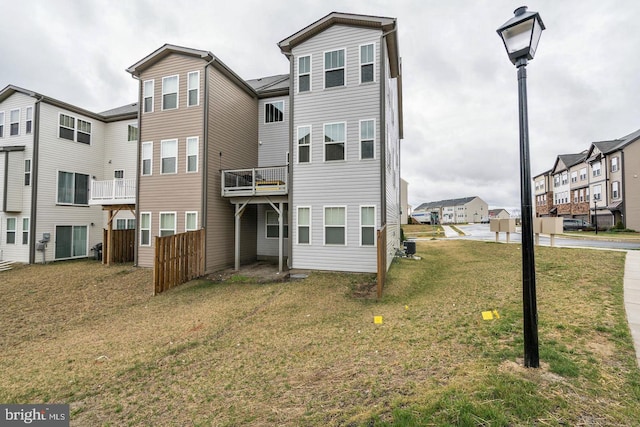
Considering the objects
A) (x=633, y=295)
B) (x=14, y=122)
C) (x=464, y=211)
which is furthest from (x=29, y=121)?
(x=464, y=211)

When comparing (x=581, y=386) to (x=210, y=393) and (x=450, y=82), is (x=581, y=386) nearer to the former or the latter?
(x=210, y=393)

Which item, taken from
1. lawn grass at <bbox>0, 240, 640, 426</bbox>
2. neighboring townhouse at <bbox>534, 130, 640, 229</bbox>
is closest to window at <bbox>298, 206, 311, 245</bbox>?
lawn grass at <bbox>0, 240, 640, 426</bbox>

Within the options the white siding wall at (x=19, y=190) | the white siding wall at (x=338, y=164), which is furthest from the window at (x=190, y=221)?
the white siding wall at (x=19, y=190)

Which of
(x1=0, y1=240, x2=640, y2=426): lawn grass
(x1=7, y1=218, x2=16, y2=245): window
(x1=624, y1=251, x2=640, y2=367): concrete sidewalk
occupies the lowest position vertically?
(x1=0, y1=240, x2=640, y2=426): lawn grass

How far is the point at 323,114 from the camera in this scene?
11719 mm

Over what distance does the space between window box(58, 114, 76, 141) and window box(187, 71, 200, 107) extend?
9613 mm

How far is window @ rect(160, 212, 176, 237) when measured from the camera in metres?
13.0

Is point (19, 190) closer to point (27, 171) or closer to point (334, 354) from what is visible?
point (27, 171)

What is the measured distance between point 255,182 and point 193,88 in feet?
17.6

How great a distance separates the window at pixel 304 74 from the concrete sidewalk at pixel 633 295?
11680 mm

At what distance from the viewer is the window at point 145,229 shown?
13.4 meters

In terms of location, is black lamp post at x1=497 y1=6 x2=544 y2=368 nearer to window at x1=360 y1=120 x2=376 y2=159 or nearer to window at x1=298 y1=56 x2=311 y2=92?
window at x1=360 y1=120 x2=376 y2=159

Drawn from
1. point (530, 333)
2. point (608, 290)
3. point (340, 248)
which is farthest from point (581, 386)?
point (340, 248)

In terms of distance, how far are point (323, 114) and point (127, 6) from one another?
35.0 ft
